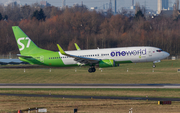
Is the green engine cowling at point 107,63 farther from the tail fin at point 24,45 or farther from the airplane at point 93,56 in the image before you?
the tail fin at point 24,45

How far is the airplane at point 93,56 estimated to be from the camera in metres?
57.2

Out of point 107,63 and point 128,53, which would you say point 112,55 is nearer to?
point 107,63

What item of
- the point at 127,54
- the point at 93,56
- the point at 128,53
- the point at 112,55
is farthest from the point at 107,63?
the point at 128,53

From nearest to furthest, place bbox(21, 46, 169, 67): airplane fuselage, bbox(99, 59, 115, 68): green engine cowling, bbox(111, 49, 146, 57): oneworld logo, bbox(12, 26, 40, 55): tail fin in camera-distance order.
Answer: bbox(99, 59, 115, 68): green engine cowling, bbox(111, 49, 146, 57): oneworld logo, bbox(21, 46, 169, 67): airplane fuselage, bbox(12, 26, 40, 55): tail fin

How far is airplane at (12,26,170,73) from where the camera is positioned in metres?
57.2

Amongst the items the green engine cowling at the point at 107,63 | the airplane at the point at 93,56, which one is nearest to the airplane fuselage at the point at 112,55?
the airplane at the point at 93,56

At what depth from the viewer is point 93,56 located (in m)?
58.4

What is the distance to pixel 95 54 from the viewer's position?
58469mm

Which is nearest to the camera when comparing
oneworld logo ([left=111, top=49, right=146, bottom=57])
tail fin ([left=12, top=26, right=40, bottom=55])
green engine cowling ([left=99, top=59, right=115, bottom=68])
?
green engine cowling ([left=99, top=59, right=115, bottom=68])

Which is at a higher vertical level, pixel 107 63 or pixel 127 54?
pixel 127 54

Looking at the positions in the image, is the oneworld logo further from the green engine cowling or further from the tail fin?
the tail fin

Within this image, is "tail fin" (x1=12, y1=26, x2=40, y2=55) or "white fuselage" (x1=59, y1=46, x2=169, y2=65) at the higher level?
"tail fin" (x1=12, y1=26, x2=40, y2=55)

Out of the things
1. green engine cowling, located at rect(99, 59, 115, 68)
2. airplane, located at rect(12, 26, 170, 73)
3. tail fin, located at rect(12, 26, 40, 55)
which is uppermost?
tail fin, located at rect(12, 26, 40, 55)

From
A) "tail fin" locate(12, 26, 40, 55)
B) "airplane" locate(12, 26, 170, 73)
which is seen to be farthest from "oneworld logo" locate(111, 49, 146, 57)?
"tail fin" locate(12, 26, 40, 55)
